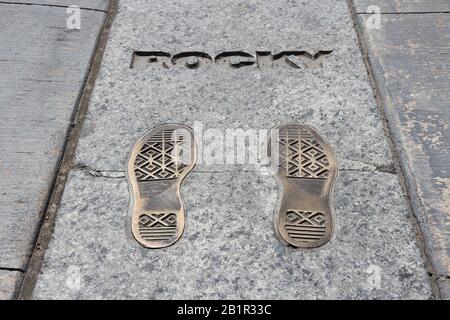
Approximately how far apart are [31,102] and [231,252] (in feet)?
4.59

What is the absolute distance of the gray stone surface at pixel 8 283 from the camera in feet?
6.14

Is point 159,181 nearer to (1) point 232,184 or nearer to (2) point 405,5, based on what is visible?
Answer: (1) point 232,184

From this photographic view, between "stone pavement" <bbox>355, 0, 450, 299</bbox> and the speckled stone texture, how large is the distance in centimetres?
9

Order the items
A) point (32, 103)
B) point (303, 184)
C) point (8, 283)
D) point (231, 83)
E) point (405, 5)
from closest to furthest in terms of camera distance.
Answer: point (8, 283) → point (303, 184) → point (32, 103) → point (231, 83) → point (405, 5)

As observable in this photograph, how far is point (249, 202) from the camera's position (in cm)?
219

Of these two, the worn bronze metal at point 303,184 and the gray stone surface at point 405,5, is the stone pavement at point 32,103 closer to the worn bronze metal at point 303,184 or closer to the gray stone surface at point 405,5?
the worn bronze metal at point 303,184

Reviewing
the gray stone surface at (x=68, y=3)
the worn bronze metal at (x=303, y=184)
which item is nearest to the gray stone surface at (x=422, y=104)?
the worn bronze metal at (x=303, y=184)

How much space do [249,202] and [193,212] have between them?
252 millimetres

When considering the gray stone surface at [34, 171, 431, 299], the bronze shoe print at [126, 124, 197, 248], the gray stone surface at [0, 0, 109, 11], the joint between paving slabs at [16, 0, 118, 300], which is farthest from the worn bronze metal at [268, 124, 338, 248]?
the gray stone surface at [0, 0, 109, 11]

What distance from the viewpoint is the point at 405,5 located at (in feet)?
10.7

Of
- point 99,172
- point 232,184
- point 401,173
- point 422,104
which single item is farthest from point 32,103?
point 422,104

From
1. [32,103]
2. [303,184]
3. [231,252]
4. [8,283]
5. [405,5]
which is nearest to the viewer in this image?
[8,283]

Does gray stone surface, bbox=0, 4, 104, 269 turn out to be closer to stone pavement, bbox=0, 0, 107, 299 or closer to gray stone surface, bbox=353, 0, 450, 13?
stone pavement, bbox=0, 0, 107, 299

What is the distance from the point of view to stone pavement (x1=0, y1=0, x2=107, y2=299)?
2094 millimetres
